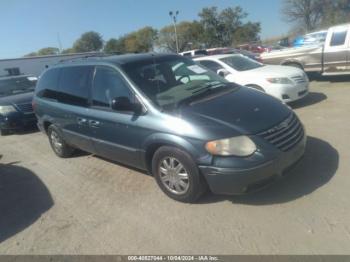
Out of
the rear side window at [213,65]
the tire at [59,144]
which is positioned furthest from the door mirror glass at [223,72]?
the tire at [59,144]

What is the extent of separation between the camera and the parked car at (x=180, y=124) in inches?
142

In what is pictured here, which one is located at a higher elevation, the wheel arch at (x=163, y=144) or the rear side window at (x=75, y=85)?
the rear side window at (x=75, y=85)

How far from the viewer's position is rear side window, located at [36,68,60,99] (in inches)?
247

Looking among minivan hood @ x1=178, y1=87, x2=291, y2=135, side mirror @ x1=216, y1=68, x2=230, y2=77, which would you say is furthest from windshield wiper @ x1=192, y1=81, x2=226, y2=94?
side mirror @ x1=216, y1=68, x2=230, y2=77

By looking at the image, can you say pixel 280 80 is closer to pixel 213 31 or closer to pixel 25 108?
pixel 25 108

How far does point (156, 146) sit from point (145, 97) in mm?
662

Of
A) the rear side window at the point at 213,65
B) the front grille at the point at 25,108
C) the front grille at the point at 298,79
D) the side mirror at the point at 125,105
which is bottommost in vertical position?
the front grille at the point at 25,108

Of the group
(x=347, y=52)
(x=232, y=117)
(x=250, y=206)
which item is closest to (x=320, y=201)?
(x=250, y=206)

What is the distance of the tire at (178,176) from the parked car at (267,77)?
4.84 metres

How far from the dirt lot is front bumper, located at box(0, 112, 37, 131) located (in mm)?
3952

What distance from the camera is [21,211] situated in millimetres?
4594

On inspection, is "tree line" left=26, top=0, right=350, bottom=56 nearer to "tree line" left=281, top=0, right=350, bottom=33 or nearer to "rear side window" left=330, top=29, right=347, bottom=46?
"tree line" left=281, top=0, right=350, bottom=33

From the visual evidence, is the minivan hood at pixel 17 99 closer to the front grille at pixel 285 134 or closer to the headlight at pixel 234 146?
the headlight at pixel 234 146

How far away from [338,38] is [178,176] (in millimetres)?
9101
